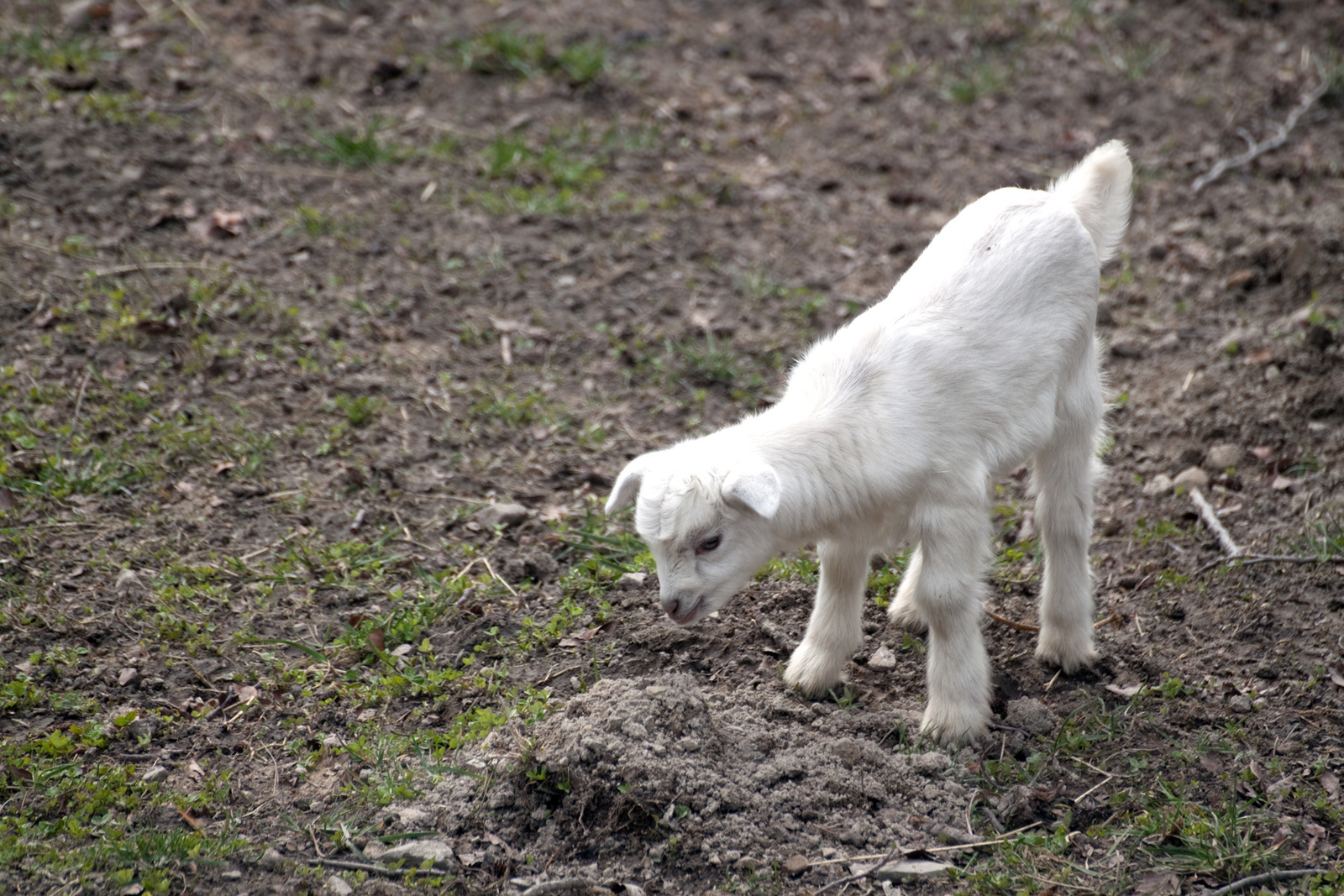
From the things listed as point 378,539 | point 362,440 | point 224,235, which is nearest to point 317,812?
point 378,539

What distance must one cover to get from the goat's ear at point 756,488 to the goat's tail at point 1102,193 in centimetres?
209

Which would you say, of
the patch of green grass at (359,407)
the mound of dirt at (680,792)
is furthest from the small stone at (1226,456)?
the patch of green grass at (359,407)

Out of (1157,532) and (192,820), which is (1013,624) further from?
(192,820)

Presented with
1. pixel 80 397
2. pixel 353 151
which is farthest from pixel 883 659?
pixel 353 151

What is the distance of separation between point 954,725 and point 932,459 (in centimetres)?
103

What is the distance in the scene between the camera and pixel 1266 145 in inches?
318

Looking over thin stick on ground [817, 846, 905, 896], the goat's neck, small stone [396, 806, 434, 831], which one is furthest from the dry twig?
small stone [396, 806, 434, 831]

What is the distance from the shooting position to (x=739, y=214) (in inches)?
304

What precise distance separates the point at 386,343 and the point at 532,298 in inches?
39.3

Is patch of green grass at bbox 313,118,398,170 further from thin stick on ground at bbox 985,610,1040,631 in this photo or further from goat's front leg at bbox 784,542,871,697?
thin stick on ground at bbox 985,610,1040,631

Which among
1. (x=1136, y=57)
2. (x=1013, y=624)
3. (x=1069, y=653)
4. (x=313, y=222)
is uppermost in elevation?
(x=1136, y=57)

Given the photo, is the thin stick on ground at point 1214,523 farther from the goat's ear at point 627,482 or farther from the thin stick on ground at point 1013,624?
the goat's ear at point 627,482

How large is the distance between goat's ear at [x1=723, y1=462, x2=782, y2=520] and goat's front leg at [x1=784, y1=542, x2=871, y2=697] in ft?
2.45

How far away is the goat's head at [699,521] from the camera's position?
373 centimetres
